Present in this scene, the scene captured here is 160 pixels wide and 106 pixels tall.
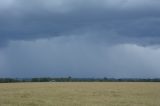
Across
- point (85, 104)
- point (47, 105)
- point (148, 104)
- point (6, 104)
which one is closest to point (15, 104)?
point (6, 104)

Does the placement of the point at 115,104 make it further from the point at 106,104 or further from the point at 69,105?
the point at 69,105

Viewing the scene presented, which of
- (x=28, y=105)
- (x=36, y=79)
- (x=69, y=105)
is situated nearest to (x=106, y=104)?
(x=69, y=105)

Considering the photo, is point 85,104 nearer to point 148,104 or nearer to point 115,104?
point 115,104

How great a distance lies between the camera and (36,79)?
187 metres

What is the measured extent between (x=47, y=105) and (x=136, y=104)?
28.1 ft

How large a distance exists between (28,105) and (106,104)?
24.6 ft

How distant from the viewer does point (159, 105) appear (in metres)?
37.5

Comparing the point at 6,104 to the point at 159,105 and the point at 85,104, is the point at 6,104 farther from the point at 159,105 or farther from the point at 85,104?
the point at 159,105

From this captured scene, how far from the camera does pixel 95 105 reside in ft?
124

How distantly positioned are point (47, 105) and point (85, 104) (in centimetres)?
365

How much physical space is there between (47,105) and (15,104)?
3.31m

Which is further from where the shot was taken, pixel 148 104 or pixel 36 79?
pixel 36 79

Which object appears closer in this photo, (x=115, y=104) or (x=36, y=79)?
(x=115, y=104)

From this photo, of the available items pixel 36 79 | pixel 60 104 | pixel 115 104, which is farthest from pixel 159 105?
pixel 36 79
